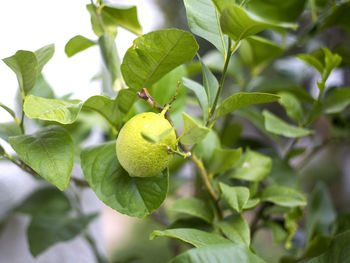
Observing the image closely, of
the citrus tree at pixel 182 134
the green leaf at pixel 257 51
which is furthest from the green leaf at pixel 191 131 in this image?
the green leaf at pixel 257 51

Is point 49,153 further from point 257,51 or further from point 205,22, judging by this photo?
point 257,51

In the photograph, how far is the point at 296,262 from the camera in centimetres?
54

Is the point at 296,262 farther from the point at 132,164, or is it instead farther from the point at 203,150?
the point at 132,164

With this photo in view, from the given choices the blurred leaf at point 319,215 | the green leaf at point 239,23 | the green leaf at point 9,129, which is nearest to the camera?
the green leaf at point 239,23

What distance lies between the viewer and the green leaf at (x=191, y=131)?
31 centimetres

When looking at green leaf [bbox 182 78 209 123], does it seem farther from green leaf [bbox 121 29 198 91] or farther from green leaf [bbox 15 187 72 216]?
green leaf [bbox 15 187 72 216]

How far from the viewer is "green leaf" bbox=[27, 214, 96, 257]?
1.96 ft

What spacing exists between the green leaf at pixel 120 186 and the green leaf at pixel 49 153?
3cm

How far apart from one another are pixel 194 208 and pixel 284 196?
13 centimetres

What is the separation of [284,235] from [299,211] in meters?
0.05

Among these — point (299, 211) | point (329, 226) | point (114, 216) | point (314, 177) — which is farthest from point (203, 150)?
point (114, 216)

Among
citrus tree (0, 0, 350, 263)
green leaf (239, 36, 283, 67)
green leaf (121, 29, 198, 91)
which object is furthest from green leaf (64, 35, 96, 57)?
green leaf (239, 36, 283, 67)

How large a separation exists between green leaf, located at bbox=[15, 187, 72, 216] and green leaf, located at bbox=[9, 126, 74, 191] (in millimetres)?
365

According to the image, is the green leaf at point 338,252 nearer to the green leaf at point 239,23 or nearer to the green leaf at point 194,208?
the green leaf at point 194,208
